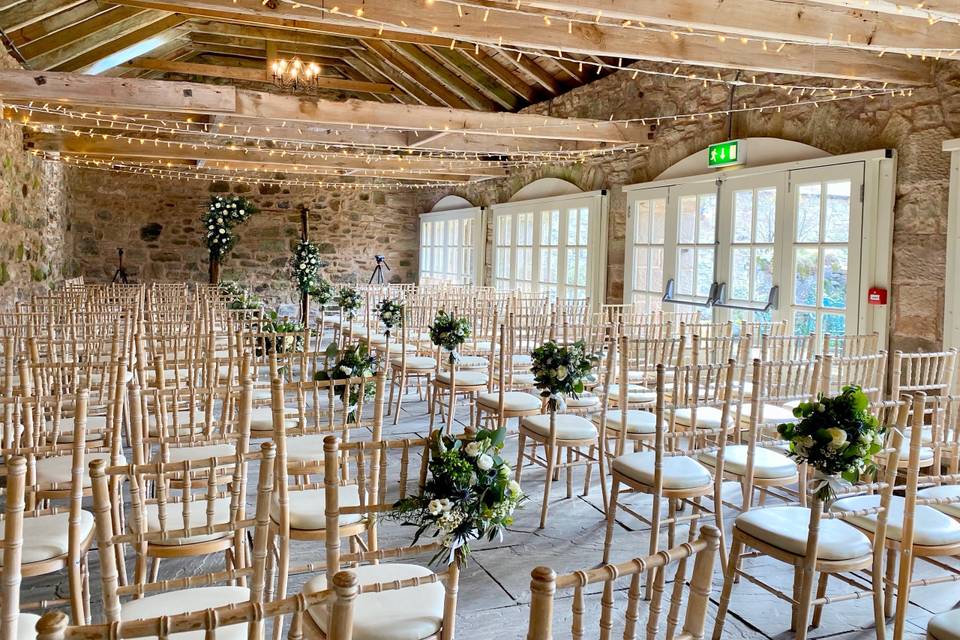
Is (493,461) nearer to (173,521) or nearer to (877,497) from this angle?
(173,521)

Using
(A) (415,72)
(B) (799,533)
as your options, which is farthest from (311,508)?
(A) (415,72)

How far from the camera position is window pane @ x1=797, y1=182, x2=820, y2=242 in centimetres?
577

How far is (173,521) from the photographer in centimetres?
249

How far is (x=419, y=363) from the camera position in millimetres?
6285

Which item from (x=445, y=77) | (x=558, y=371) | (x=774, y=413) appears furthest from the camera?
(x=445, y=77)

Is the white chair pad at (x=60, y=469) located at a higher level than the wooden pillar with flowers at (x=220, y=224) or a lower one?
lower

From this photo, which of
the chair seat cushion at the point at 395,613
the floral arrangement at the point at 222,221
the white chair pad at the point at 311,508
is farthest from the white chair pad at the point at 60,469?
the floral arrangement at the point at 222,221

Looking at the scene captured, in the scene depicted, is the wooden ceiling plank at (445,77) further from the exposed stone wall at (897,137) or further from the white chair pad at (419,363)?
the white chair pad at (419,363)

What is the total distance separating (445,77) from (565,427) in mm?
7759

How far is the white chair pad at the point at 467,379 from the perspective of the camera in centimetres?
549

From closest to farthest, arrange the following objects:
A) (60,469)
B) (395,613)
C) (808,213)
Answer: (395,613) → (60,469) → (808,213)

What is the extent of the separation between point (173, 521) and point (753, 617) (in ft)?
7.20

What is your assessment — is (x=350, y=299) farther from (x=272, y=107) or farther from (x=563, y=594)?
(x=563, y=594)

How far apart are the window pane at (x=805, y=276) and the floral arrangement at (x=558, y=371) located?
9.24ft
